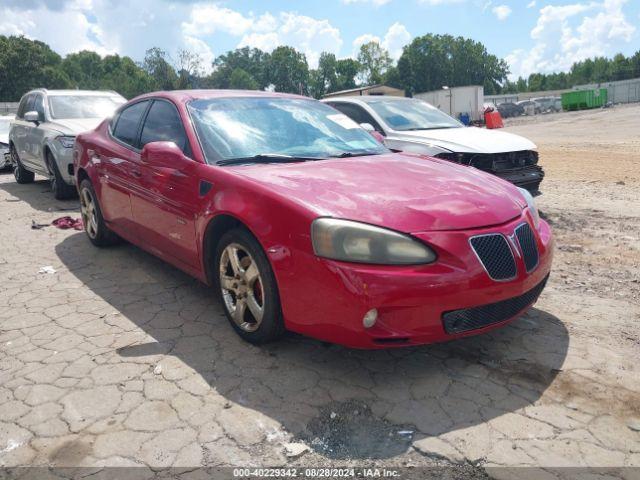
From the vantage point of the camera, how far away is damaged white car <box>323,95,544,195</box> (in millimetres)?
6477

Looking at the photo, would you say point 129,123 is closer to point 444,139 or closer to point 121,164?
point 121,164

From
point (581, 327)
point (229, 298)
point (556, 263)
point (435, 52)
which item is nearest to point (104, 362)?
point (229, 298)

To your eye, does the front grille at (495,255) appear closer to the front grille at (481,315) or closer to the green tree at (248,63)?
the front grille at (481,315)

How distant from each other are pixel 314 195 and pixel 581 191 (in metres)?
6.97

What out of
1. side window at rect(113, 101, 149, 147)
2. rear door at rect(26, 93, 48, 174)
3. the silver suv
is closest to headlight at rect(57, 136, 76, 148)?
the silver suv

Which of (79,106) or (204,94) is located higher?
(79,106)

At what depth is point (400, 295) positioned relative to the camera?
8.65 ft

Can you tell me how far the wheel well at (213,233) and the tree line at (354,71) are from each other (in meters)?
73.2

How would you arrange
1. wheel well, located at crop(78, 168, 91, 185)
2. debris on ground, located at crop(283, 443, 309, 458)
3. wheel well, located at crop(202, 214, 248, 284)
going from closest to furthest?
1. debris on ground, located at crop(283, 443, 309, 458)
2. wheel well, located at crop(202, 214, 248, 284)
3. wheel well, located at crop(78, 168, 91, 185)

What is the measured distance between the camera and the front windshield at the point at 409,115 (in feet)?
25.0

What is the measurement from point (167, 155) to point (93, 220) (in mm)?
2300

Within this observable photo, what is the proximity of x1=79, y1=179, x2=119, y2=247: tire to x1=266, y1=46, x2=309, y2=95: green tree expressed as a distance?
125108mm

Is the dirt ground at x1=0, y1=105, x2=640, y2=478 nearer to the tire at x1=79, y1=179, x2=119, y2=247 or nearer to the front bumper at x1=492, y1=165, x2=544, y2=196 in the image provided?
the tire at x1=79, y1=179, x2=119, y2=247

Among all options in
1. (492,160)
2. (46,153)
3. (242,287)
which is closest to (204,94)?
(242,287)
